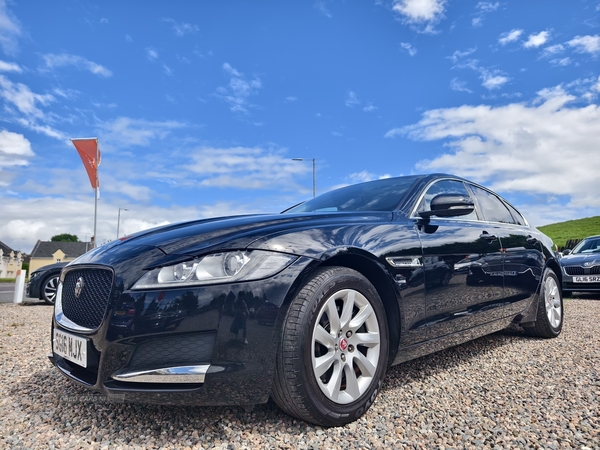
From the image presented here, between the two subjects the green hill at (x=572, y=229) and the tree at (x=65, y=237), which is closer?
the green hill at (x=572, y=229)

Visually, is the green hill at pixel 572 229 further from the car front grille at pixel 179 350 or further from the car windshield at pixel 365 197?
the car front grille at pixel 179 350

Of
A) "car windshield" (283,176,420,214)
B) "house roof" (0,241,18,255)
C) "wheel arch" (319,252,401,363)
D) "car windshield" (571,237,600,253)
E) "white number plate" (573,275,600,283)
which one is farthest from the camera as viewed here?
"house roof" (0,241,18,255)

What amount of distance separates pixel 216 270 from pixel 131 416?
3.37ft

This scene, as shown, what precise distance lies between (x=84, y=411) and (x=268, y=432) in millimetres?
1108

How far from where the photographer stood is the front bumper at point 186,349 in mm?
1912

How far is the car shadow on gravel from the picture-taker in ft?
6.93

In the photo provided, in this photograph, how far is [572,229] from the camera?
3850 centimetres

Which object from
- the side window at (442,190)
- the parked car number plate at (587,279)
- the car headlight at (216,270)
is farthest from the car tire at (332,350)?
the parked car number plate at (587,279)

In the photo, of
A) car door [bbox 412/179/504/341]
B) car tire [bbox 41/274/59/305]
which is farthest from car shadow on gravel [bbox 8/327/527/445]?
car tire [bbox 41/274/59/305]

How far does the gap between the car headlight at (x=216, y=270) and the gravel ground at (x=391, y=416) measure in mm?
749

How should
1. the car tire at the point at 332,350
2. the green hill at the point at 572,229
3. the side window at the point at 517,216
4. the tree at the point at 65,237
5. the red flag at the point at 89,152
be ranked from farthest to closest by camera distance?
the tree at the point at 65,237 → the green hill at the point at 572,229 → the red flag at the point at 89,152 → the side window at the point at 517,216 → the car tire at the point at 332,350

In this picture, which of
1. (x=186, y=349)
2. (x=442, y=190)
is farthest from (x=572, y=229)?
(x=186, y=349)

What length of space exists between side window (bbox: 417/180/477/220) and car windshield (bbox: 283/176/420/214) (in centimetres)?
15

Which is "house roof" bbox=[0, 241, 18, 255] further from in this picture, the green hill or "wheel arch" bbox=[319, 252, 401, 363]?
"wheel arch" bbox=[319, 252, 401, 363]
